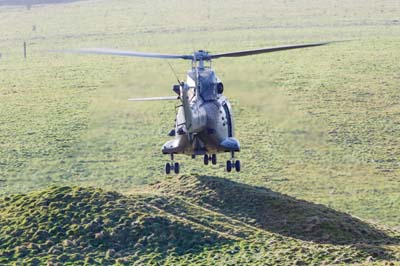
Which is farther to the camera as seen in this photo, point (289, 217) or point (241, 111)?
point (241, 111)

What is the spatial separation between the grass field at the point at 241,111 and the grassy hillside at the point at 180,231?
535 mm

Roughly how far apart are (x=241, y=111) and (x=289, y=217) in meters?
30.9

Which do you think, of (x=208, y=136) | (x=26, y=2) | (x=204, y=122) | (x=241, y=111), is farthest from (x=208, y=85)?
(x=26, y=2)

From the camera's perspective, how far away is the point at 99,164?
54.1 meters

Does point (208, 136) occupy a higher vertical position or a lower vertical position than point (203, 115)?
lower

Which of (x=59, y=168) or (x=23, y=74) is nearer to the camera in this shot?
(x=59, y=168)

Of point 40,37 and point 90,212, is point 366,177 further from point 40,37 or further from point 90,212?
point 40,37

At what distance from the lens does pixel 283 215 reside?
125 feet

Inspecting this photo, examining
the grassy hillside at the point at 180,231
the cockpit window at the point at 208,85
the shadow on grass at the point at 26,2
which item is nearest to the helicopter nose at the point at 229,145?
the cockpit window at the point at 208,85

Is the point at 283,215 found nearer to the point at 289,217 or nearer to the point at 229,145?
the point at 289,217

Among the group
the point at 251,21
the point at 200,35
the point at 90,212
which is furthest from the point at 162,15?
the point at 90,212

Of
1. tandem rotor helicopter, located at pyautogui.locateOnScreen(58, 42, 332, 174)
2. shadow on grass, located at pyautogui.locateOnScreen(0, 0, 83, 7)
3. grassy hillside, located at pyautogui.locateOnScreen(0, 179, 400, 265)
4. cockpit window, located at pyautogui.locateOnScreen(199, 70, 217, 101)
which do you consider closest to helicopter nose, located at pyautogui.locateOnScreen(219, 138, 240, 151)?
tandem rotor helicopter, located at pyautogui.locateOnScreen(58, 42, 332, 174)

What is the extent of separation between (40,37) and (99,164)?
67.3 meters

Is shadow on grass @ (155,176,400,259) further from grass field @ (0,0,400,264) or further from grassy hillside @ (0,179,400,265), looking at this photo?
grass field @ (0,0,400,264)
